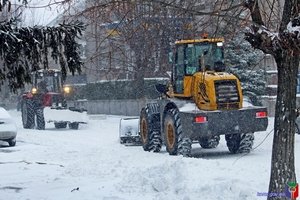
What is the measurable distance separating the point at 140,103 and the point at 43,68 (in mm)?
24539

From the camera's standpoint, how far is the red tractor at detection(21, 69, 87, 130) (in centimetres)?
2592

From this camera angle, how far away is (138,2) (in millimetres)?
7031

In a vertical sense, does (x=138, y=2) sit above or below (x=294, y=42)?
above

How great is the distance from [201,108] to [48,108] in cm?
1301

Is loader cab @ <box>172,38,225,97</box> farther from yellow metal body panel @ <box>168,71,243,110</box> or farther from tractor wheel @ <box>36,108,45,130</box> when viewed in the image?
tractor wheel @ <box>36,108,45,130</box>

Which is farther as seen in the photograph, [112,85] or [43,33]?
[112,85]

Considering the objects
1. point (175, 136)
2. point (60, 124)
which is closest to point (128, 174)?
point (175, 136)

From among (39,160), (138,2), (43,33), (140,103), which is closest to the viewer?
(138,2)

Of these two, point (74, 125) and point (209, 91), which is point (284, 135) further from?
point (74, 125)

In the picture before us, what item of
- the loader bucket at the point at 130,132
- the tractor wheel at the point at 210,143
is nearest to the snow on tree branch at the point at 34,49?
the tractor wheel at the point at 210,143

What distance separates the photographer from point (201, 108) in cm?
1474

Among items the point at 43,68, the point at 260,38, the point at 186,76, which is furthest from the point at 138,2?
the point at 186,76

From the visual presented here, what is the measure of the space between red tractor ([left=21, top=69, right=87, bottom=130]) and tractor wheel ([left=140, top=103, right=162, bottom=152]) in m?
9.33

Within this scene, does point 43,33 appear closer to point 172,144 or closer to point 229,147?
point 172,144
